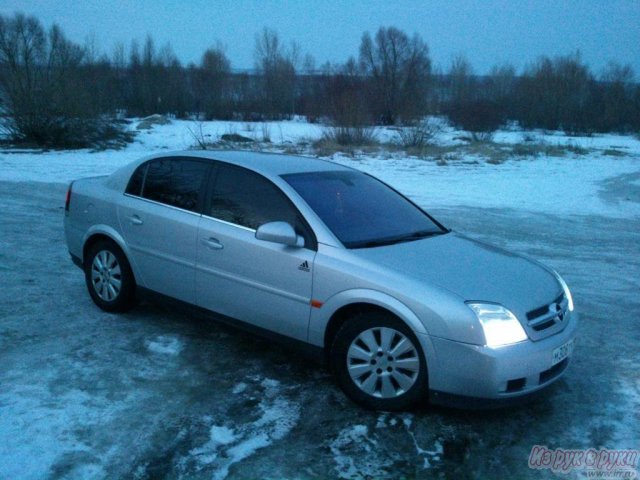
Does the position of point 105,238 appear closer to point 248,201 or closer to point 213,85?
point 248,201

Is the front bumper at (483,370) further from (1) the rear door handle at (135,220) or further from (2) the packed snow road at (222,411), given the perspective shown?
(1) the rear door handle at (135,220)

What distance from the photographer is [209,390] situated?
403 cm

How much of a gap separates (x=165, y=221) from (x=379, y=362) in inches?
83.3

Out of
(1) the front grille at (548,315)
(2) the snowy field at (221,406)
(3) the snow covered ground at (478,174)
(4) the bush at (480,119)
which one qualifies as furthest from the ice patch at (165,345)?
(4) the bush at (480,119)

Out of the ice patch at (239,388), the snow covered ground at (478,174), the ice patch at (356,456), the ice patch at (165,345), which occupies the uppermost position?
the snow covered ground at (478,174)

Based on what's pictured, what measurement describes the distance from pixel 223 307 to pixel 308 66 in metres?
51.5

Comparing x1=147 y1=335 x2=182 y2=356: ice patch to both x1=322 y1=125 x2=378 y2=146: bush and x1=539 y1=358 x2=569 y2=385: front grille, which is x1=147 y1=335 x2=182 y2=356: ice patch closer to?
x1=539 y1=358 x2=569 y2=385: front grille

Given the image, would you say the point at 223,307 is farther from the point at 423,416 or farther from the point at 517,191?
the point at 517,191

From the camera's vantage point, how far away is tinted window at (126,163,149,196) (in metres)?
5.27

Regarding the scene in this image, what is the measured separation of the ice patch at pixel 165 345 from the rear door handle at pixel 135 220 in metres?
0.94

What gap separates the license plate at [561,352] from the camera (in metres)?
3.70

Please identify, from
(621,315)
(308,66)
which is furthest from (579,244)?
(308,66)

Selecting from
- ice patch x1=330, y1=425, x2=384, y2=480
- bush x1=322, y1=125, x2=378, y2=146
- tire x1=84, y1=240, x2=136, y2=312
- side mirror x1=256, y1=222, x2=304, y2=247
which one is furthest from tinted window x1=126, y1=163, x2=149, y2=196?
bush x1=322, y1=125, x2=378, y2=146

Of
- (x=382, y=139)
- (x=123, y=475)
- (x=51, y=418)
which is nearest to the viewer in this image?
(x=123, y=475)
